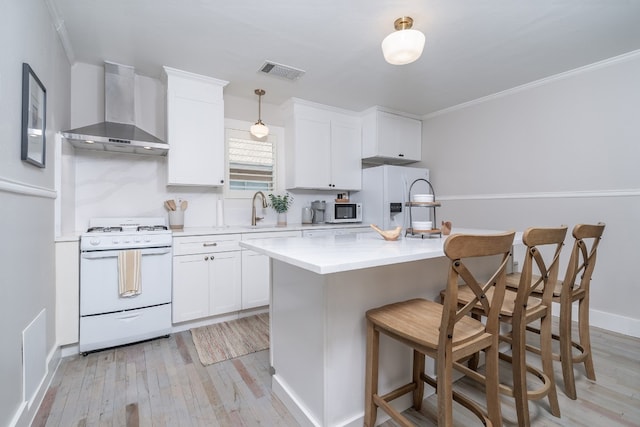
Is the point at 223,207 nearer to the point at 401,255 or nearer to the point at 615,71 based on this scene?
the point at 401,255

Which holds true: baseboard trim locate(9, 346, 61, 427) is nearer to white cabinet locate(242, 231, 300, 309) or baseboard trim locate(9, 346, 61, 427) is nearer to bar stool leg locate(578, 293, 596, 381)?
white cabinet locate(242, 231, 300, 309)

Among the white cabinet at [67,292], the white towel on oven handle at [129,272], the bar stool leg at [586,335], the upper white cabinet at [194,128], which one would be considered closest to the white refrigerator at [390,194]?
the upper white cabinet at [194,128]

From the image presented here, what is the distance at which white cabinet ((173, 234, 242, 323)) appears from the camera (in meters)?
2.66

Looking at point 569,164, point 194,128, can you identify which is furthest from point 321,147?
point 569,164

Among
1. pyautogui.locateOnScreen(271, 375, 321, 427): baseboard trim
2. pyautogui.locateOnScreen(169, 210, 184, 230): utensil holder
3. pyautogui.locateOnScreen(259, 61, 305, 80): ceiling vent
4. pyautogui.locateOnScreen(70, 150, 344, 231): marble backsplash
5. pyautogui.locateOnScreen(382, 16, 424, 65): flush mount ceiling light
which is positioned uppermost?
pyautogui.locateOnScreen(259, 61, 305, 80): ceiling vent

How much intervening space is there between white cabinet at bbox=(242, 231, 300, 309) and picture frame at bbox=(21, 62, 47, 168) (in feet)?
5.47

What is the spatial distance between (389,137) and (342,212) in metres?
1.29

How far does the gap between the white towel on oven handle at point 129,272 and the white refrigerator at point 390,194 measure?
112 inches

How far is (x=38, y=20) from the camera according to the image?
5.75ft

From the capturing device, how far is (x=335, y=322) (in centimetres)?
135

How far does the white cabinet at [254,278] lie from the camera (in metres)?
3.00

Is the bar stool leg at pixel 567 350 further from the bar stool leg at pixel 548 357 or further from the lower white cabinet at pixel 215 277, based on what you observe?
the lower white cabinet at pixel 215 277

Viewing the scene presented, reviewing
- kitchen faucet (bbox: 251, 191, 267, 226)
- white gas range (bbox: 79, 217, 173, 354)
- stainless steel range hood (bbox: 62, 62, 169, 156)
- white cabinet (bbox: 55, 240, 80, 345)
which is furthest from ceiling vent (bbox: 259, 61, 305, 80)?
white cabinet (bbox: 55, 240, 80, 345)

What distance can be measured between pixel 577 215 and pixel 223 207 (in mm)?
3827
